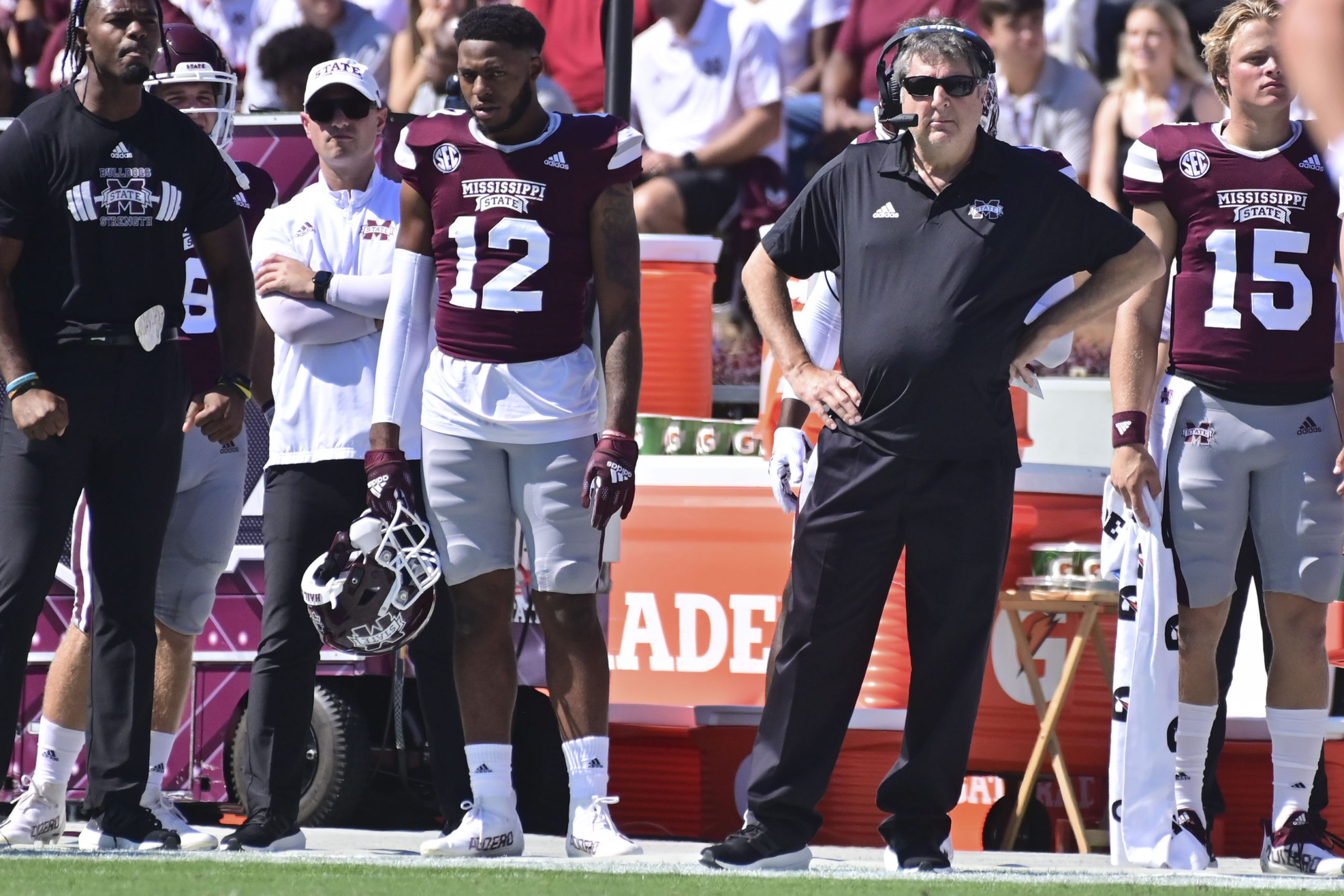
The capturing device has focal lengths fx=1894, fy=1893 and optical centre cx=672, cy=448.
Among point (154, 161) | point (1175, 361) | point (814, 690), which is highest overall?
point (154, 161)

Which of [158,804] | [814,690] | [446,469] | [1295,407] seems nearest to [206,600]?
[158,804]

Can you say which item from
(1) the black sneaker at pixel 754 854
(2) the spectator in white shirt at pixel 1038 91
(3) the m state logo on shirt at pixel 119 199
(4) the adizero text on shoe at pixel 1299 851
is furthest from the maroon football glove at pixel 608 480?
(2) the spectator in white shirt at pixel 1038 91

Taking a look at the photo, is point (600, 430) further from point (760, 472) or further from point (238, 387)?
point (760, 472)

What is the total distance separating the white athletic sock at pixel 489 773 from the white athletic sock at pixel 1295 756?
6.30 ft

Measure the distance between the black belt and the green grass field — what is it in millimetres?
1139

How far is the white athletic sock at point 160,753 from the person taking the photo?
5.00 meters

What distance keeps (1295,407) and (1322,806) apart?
1146 mm

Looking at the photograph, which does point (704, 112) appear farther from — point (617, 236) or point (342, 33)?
point (617, 236)

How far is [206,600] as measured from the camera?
5066mm

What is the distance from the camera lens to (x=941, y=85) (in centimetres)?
402

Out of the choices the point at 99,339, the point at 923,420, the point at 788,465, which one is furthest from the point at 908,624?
the point at 99,339

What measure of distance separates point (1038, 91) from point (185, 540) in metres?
5.27

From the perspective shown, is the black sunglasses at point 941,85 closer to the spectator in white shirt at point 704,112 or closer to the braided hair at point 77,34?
the braided hair at point 77,34

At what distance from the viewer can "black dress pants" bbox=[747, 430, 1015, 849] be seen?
13.3 ft
